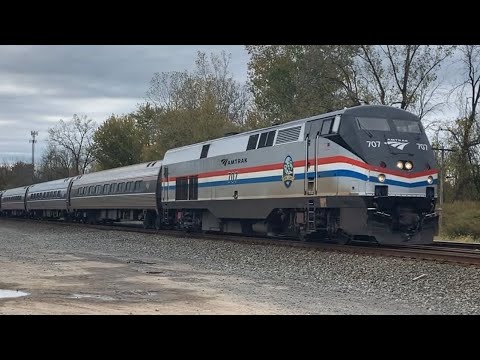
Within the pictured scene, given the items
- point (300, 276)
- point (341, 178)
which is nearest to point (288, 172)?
point (341, 178)

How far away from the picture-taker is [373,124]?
55.7ft

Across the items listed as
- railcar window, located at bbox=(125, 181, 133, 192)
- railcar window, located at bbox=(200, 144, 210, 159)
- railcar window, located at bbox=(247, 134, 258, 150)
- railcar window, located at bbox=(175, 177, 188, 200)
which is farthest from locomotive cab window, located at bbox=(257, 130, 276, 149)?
railcar window, located at bbox=(125, 181, 133, 192)

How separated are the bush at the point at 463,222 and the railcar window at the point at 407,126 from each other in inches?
388

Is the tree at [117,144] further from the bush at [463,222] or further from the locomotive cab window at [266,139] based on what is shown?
the locomotive cab window at [266,139]

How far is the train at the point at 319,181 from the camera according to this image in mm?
16203

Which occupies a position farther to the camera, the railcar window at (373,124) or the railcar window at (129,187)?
the railcar window at (129,187)

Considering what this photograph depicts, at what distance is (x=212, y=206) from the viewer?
78.5 ft

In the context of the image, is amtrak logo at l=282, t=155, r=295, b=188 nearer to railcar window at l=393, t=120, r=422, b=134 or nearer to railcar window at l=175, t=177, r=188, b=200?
railcar window at l=393, t=120, r=422, b=134

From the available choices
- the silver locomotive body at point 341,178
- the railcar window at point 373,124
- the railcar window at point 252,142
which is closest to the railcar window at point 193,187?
the silver locomotive body at point 341,178

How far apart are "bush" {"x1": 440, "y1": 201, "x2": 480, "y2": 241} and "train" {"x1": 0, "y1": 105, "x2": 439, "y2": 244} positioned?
27.4 feet

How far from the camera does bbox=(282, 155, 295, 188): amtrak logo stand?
18984mm

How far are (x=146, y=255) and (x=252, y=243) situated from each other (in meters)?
4.01

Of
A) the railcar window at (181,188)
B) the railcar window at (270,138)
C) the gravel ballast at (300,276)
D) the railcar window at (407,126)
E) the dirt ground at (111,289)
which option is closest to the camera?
the dirt ground at (111,289)

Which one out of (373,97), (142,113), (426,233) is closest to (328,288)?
(426,233)
